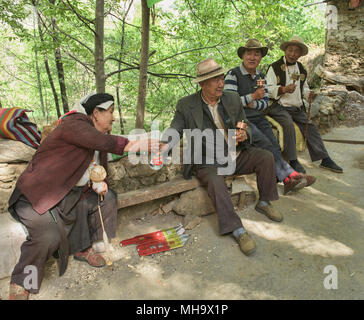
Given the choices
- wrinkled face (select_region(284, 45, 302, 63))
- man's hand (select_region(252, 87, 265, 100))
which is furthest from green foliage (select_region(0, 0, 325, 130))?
man's hand (select_region(252, 87, 265, 100))

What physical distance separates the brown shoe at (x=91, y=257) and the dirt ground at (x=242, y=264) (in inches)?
1.8

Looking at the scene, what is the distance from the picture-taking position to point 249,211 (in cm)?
328

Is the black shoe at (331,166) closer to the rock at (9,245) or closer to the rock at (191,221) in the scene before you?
the rock at (191,221)

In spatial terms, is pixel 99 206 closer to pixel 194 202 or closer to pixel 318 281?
pixel 194 202

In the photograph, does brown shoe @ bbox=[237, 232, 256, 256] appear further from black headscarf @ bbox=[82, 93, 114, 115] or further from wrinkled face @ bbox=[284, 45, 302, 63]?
wrinkled face @ bbox=[284, 45, 302, 63]

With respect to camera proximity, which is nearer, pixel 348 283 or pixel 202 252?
pixel 348 283

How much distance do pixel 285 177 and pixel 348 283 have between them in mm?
1577

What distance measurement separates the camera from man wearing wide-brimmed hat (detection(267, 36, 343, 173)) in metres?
4.01

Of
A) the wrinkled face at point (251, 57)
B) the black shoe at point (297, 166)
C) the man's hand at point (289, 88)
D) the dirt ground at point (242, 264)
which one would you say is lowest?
the dirt ground at point (242, 264)

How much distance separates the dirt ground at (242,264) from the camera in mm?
2156

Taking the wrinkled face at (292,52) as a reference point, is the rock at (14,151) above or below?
below

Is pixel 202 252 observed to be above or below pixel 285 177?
below

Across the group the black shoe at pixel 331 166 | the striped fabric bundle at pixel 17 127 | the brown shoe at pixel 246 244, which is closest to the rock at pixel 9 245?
the striped fabric bundle at pixel 17 127
